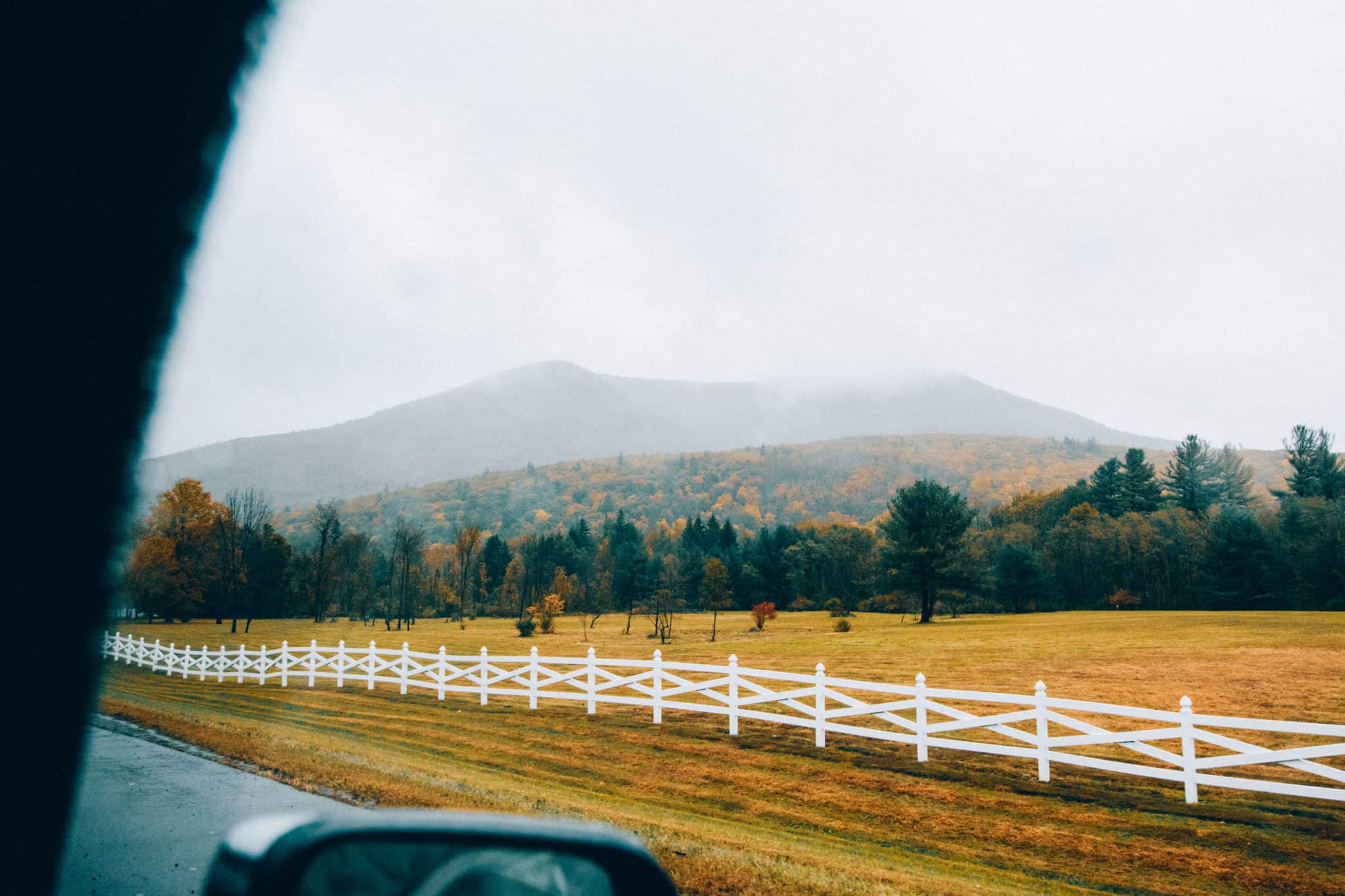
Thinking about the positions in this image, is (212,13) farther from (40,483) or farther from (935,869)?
(935,869)

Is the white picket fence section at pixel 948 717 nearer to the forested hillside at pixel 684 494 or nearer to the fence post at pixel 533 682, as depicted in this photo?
the fence post at pixel 533 682

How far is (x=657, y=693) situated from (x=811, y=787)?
21.1ft

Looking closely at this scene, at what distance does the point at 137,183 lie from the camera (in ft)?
41.6

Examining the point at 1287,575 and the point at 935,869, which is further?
the point at 1287,575

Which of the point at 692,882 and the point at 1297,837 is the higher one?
the point at 692,882

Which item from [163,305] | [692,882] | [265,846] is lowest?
[692,882]

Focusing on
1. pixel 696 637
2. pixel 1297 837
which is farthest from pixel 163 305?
pixel 696 637

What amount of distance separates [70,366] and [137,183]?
231 inches

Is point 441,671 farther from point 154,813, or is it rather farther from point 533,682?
point 154,813

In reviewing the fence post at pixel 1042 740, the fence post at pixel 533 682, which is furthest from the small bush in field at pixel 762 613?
the fence post at pixel 1042 740

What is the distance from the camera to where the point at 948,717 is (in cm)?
1823

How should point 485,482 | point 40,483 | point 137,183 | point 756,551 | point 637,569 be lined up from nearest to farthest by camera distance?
point 137,183
point 40,483
point 637,569
point 756,551
point 485,482

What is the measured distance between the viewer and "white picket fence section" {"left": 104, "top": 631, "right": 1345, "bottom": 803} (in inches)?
446

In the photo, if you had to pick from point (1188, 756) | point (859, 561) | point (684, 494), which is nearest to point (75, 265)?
point (1188, 756)
